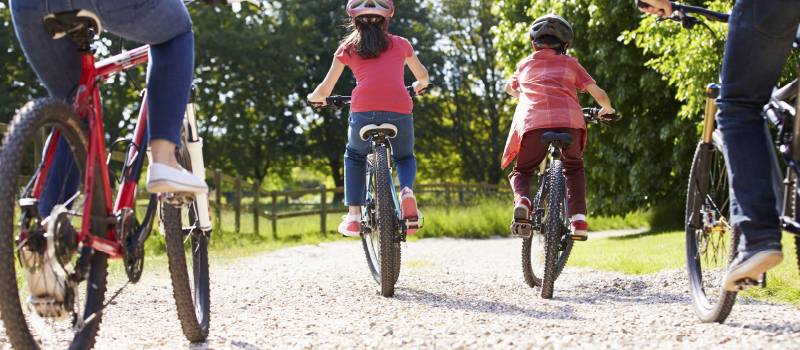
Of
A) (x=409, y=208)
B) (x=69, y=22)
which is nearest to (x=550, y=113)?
(x=409, y=208)

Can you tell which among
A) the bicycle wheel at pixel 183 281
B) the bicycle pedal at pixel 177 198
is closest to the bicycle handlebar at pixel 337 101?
the bicycle wheel at pixel 183 281

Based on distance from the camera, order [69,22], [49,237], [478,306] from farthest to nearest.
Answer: [478,306], [69,22], [49,237]

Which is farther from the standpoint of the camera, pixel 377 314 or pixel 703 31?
pixel 703 31

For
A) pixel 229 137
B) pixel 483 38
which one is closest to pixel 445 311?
pixel 229 137

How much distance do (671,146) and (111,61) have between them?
15.3m

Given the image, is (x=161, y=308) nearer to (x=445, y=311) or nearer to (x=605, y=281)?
(x=445, y=311)

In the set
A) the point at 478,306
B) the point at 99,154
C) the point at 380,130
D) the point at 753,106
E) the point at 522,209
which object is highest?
the point at 380,130

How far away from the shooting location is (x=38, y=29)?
3119 mm

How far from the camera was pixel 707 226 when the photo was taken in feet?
13.1

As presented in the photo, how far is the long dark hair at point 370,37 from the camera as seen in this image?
5.79 meters

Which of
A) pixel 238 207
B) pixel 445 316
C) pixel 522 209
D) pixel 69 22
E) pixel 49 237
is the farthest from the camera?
pixel 238 207

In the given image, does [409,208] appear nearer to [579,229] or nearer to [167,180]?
[579,229]

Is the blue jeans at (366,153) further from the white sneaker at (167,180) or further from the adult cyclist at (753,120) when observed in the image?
the adult cyclist at (753,120)

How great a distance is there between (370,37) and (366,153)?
74 centimetres
